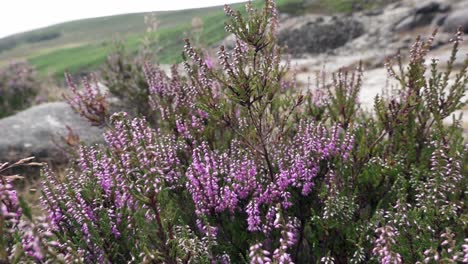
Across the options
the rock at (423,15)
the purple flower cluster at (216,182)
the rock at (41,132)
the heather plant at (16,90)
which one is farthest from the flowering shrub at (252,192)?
the rock at (423,15)

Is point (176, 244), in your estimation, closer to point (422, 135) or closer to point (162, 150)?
point (162, 150)

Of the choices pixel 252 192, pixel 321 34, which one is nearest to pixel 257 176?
pixel 252 192

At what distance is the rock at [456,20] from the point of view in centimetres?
A: 1437

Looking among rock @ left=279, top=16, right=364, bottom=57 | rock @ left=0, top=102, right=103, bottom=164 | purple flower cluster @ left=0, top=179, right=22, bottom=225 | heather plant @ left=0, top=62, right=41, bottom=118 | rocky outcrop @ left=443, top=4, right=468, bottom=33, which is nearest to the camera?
purple flower cluster @ left=0, top=179, right=22, bottom=225

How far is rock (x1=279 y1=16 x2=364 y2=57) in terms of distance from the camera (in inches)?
720

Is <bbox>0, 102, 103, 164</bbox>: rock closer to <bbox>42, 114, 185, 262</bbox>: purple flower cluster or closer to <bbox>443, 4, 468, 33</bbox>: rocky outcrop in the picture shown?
<bbox>42, 114, 185, 262</bbox>: purple flower cluster

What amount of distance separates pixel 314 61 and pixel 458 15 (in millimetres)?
5544

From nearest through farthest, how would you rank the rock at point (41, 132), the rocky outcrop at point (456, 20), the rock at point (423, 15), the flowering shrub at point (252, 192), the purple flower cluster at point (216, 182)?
the flowering shrub at point (252, 192) → the purple flower cluster at point (216, 182) → the rock at point (41, 132) → the rocky outcrop at point (456, 20) → the rock at point (423, 15)

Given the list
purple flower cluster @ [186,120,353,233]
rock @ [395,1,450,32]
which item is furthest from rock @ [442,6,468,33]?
purple flower cluster @ [186,120,353,233]

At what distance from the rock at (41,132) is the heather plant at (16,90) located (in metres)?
6.09

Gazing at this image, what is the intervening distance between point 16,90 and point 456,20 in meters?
17.1

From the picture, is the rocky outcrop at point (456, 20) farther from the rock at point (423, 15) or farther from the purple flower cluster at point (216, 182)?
the purple flower cluster at point (216, 182)

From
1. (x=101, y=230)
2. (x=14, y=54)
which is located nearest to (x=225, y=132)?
(x=101, y=230)

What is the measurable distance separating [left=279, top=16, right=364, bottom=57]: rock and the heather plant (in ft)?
36.2
